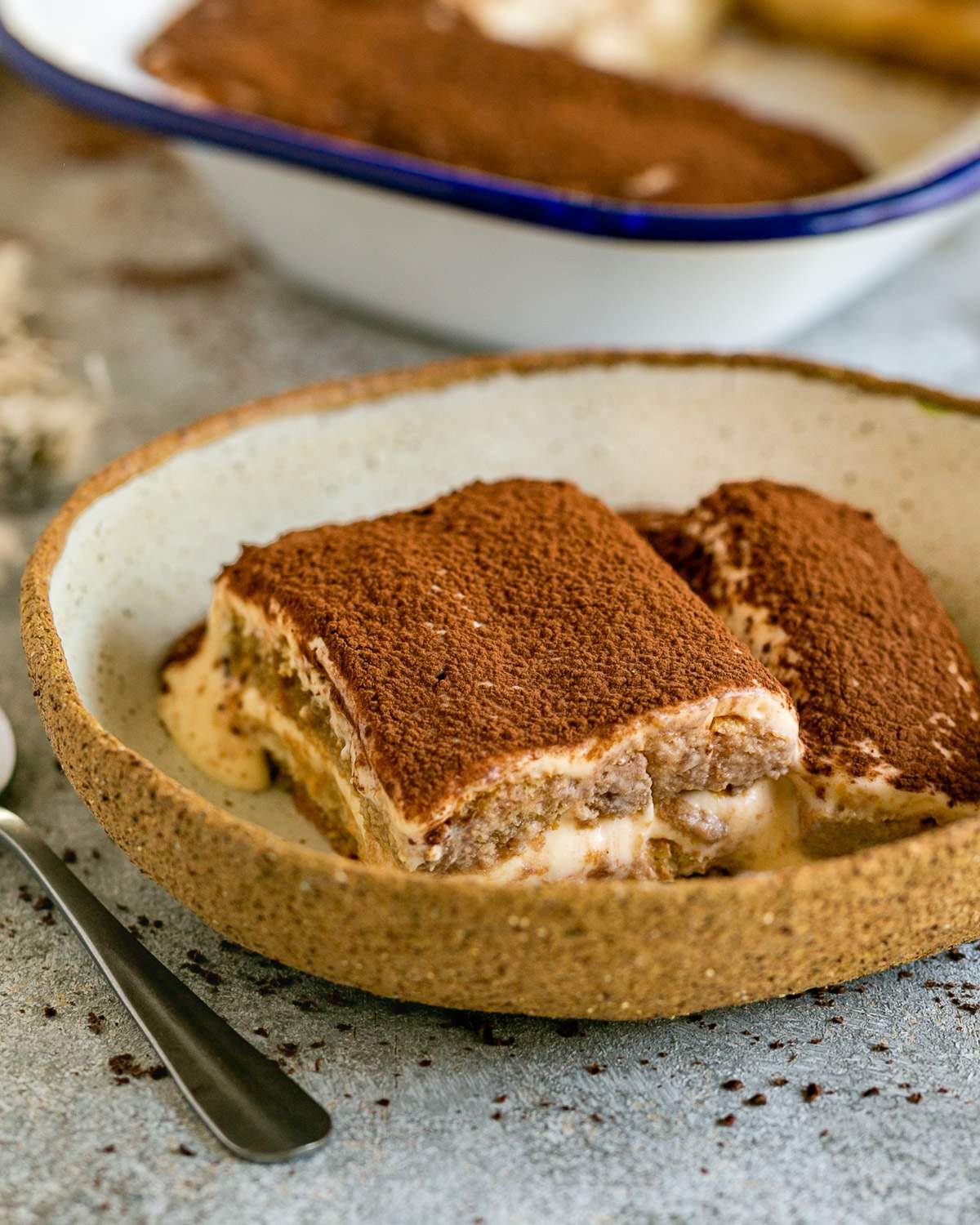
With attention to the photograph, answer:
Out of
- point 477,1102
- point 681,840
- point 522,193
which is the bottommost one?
point 477,1102

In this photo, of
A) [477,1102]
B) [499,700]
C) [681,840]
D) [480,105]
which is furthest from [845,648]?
[480,105]

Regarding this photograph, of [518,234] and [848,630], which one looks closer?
[848,630]

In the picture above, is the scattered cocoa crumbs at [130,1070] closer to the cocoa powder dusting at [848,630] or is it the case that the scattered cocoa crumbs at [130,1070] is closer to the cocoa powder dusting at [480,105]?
the cocoa powder dusting at [848,630]

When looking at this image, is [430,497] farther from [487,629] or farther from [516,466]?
[487,629]

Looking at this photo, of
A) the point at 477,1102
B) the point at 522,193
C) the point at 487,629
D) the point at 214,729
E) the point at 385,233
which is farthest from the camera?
the point at 385,233

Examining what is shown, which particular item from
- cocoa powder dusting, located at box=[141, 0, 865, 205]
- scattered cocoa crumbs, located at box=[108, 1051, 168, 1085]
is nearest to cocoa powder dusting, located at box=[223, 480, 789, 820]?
scattered cocoa crumbs, located at box=[108, 1051, 168, 1085]

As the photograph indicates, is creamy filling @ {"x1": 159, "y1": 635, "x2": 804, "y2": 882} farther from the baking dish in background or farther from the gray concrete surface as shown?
the baking dish in background

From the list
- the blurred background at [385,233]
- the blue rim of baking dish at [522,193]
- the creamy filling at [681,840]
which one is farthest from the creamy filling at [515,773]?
the blue rim of baking dish at [522,193]
